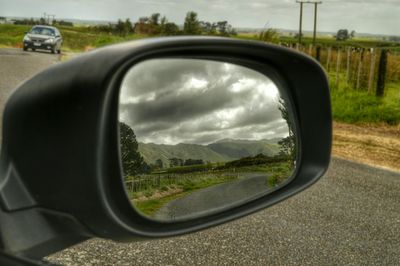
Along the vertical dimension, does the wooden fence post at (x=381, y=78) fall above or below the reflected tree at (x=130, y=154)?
below

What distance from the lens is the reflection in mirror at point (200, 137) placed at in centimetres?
133

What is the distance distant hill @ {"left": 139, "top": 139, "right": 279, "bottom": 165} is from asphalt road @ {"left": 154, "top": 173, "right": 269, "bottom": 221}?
64 mm

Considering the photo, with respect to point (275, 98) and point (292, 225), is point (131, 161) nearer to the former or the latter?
point (275, 98)

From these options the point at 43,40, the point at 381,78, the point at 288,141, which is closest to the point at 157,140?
the point at 288,141

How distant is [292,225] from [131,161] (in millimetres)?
3756

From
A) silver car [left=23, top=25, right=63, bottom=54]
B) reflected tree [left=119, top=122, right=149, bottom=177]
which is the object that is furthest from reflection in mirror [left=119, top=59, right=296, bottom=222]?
silver car [left=23, top=25, right=63, bottom=54]

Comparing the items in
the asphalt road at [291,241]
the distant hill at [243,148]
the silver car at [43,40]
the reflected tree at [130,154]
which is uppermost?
the reflected tree at [130,154]

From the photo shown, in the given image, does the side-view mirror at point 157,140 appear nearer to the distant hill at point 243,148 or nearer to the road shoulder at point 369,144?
the distant hill at point 243,148

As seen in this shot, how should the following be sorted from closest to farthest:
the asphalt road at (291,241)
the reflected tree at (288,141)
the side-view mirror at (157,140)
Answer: the side-view mirror at (157,140) → the reflected tree at (288,141) → the asphalt road at (291,241)

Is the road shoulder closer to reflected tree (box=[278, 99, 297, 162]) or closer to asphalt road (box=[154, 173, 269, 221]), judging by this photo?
reflected tree (box=[278, 99, 297, 162])

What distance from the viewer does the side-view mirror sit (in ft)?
3.71

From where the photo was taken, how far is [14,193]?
1.25m

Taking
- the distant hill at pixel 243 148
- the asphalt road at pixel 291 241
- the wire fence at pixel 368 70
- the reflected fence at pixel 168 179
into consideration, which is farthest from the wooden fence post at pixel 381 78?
the reflected fence at pixel 168 179

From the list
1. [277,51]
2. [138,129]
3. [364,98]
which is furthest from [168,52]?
[364,98]
